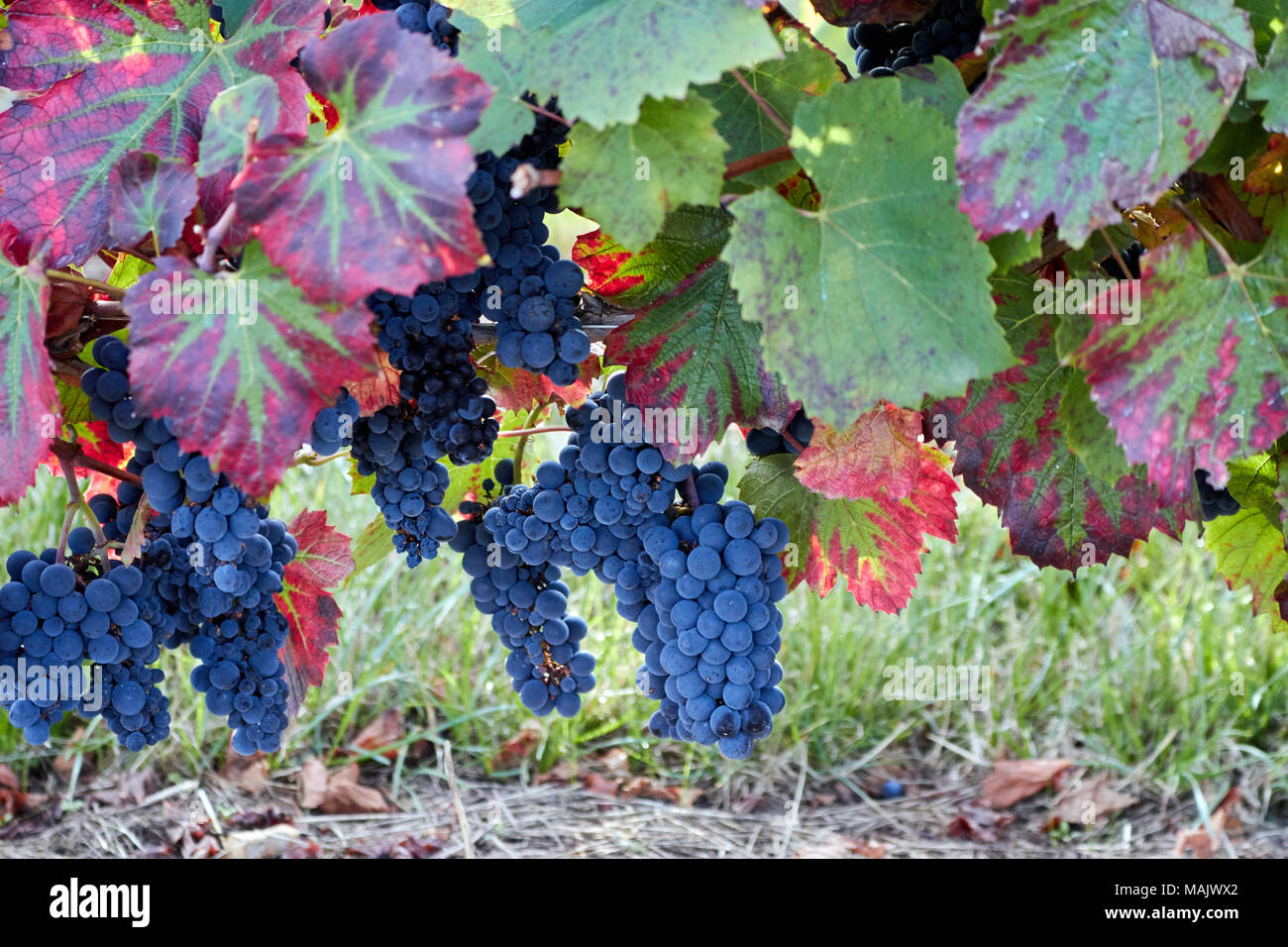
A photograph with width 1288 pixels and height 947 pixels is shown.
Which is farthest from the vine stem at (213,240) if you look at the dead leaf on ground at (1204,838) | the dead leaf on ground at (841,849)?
the dead leaf on ground at (1204,838)

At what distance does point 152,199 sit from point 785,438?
460 millimetres

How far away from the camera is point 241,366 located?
0.59 meters

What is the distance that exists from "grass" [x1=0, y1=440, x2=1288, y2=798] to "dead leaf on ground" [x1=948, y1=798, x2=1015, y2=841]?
0.46 feet

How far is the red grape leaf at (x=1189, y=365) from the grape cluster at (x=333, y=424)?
462mm

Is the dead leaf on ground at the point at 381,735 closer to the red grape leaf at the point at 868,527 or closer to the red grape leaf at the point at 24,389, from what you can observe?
the red grape leaf at the point at 868,527

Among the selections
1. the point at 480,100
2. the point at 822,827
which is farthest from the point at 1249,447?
the point at 822,827

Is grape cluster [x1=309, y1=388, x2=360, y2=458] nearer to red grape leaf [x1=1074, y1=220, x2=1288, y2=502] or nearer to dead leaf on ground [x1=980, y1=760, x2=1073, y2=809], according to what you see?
red grape leaf [x1=1074, y1=220, x2=1288, y2=502]

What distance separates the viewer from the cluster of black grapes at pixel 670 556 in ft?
2.64

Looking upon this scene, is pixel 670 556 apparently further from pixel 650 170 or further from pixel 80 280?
pixel 80 280

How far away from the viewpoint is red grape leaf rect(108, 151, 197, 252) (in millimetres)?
633

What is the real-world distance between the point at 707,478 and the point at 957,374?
0.29 meters

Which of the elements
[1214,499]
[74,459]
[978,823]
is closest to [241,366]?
[74,459]

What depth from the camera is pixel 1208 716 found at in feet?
7.07

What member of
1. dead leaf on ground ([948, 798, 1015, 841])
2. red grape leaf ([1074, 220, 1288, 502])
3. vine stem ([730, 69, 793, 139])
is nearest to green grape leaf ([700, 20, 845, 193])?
vine stem ([730, 69, 793, 139])
